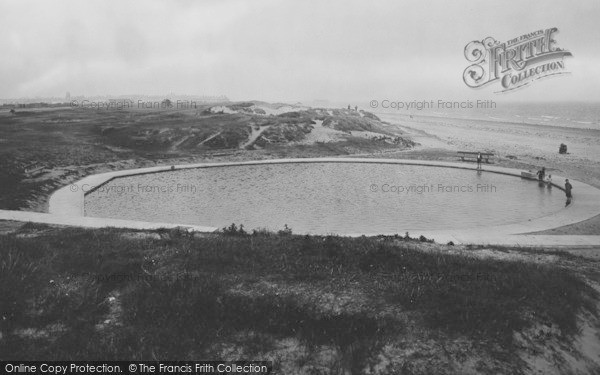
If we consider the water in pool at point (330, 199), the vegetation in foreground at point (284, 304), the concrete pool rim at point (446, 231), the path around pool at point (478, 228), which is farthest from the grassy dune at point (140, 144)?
the vegetation in foreground at point (284, 304)

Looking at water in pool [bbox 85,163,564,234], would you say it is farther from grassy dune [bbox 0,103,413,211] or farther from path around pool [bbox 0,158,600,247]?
grassy dune [bbox 0,103,413,211]

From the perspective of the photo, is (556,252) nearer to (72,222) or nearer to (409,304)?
(409,304)

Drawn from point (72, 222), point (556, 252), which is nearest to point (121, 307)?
point (72, 222)

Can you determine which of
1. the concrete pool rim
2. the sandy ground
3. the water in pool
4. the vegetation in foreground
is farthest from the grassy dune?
the vegetation in foreground

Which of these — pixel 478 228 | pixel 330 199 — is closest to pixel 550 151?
pixel 330 199

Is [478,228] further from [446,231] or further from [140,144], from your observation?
[140,144]

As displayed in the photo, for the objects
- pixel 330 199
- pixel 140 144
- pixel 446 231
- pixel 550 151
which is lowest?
pixel 446 231
